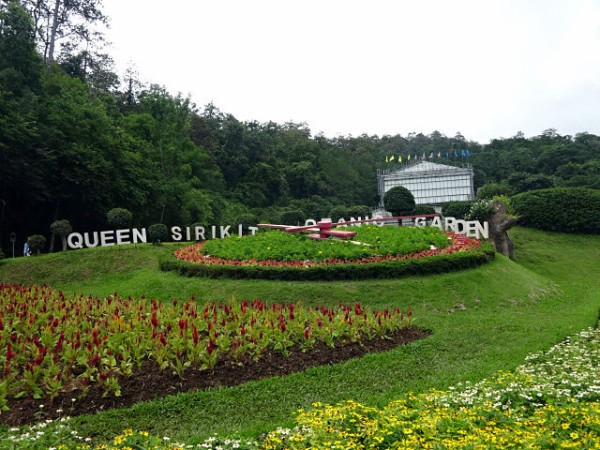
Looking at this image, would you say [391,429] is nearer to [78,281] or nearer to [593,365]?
[593,365]

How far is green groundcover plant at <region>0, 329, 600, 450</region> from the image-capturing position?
327 centimetres

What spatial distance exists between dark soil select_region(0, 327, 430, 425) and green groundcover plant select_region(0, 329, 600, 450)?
355 millimetres

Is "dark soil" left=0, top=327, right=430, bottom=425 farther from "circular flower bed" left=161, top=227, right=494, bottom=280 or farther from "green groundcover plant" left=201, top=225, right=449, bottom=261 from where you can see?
"green groundcover plant" left=201, top=225, right=449, bottom=261

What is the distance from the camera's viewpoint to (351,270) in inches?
410

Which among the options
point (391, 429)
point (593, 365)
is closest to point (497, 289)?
point (593, 365)

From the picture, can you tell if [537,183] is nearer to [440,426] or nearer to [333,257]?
[333,257]

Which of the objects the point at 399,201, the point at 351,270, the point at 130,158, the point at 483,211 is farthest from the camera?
the point at 399,201

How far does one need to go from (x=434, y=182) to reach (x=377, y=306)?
117ft

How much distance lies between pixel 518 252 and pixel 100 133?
18297 mm

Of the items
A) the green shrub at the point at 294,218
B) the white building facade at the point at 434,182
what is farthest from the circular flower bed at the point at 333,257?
the white building facade at the point at 434,182

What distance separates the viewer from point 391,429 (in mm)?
3541

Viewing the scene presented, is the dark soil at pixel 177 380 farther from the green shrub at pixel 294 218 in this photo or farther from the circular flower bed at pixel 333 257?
the green shrub at pixel 294 218

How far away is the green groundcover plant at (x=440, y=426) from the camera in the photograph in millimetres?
3266

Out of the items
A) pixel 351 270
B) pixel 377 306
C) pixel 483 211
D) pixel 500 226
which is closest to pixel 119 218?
pixel 351 270
